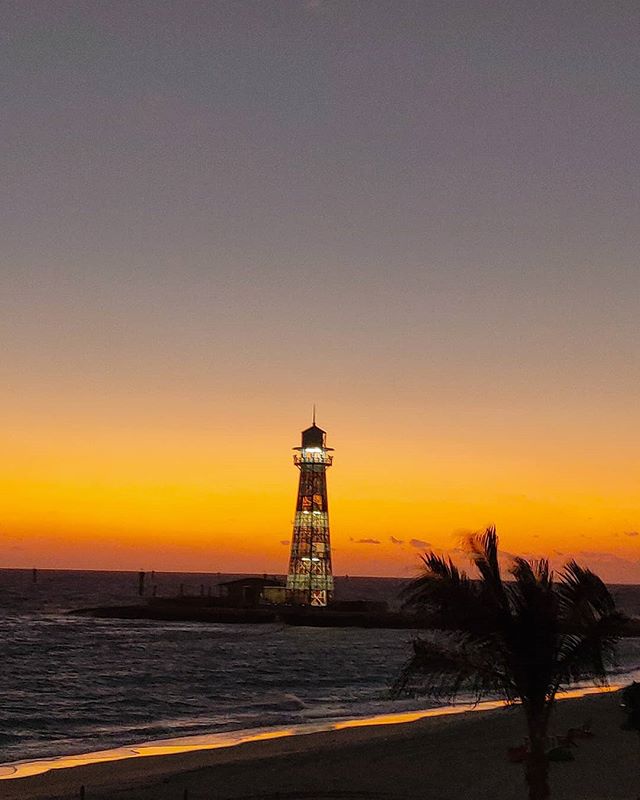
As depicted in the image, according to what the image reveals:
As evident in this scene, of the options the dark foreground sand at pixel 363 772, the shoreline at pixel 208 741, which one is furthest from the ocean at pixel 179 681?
the dark foreground sand at pixel 363 772

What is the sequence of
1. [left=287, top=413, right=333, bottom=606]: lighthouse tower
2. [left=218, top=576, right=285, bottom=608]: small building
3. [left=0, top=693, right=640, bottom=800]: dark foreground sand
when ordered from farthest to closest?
[left=218, top=576, right=285, bottom=608]: small building < [left=287, top=413, right=333, bottom=606]: lighthouse tower < [left=0, top=693, right=640, bottom=800]: dark foreground sand

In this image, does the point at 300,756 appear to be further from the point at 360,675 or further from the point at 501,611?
the point at 360,675

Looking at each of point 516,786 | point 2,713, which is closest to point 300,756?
point 516,786

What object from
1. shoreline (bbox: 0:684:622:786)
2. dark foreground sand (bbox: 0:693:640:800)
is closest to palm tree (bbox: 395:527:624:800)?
dark foreground sand (bbox: 0:693:640:800)

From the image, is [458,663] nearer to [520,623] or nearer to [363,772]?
[520,623]

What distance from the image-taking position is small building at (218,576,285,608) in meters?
141

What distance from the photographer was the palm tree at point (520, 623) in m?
16.7

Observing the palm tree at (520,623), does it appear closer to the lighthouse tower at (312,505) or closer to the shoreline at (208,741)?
the shoreline at (208,741)

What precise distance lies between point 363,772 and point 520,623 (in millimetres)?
15066

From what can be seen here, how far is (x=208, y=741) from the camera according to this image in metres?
40.3

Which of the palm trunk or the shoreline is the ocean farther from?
the palm trunk

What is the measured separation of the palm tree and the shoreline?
15345 millimetres

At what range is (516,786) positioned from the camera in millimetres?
27531

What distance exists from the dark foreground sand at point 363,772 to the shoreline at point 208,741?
40.1 inches
